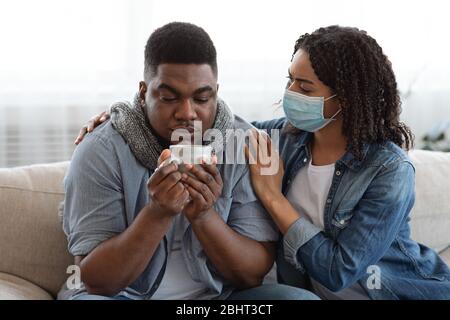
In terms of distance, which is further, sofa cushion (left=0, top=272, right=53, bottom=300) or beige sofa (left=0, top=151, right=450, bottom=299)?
beige sofa (left=0, top=151, right=450, bottom=299)

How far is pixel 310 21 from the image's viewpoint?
2.72 m

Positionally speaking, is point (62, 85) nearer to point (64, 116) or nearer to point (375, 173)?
point (64, 116)

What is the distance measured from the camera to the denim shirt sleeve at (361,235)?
4.57ft

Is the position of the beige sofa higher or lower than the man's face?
lower

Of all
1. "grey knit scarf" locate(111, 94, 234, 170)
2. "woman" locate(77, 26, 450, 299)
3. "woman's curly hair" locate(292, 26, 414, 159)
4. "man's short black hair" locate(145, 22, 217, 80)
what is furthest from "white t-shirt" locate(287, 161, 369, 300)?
"man's short black hair" locate(145, 22, 217, 80)

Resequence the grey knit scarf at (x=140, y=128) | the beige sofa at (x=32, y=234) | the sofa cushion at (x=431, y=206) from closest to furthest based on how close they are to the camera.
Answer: the grey knit scarf at (x=140, y=128), the beige sofa at (x=32, y=234), the sofa cushion at (x=431, y=206)

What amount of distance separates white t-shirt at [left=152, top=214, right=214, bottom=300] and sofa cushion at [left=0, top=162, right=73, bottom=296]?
35cm

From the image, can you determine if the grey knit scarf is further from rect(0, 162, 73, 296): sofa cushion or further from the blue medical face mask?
rect(0, 162, 73, 296): sofa cushion

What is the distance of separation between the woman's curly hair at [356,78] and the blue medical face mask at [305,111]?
46 millimetres

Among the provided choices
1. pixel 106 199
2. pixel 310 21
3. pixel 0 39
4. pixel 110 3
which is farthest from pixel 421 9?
pixel 106 199

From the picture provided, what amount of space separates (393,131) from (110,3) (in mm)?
1519

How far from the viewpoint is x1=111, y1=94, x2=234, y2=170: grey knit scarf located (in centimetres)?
142

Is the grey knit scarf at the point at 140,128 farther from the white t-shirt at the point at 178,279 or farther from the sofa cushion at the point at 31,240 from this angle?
the sofa cushion at the point at 31,240

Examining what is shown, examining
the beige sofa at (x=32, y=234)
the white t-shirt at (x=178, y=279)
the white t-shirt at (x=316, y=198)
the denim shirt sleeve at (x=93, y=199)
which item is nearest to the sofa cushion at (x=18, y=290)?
the beige sofa at (x=32, y=234)
